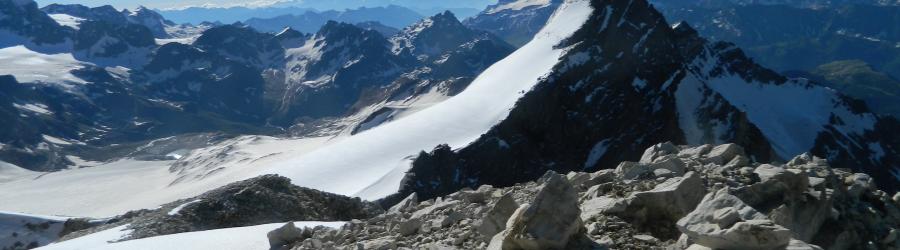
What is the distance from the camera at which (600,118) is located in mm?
140875

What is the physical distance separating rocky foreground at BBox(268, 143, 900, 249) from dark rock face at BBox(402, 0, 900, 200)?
84.1m

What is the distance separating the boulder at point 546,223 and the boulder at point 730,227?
2376mm

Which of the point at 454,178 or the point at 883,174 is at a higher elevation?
the point at 454,178

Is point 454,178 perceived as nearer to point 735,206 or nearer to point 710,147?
point 710,147

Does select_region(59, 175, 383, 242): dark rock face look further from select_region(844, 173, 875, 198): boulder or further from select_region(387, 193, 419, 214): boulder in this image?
select_region(844, 173, 875, 198): boulder

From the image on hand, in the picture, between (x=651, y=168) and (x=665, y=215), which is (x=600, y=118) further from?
(x=665, y=215)

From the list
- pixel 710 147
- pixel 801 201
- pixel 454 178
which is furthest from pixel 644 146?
pixel 801 201

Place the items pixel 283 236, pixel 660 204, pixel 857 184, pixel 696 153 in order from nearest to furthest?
pixel 660 204, pixel 857 184, pixel 283 236, pixel 696 153

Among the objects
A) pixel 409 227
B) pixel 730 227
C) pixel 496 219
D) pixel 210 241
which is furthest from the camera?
pixel 210 241

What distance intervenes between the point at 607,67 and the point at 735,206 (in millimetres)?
136628

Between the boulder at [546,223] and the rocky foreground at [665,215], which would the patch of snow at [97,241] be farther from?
the boulder at [546,223]

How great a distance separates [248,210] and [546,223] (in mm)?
24432

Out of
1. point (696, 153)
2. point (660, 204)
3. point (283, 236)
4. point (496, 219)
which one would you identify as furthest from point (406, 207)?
point (660, 204)

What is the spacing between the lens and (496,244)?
16734mm
